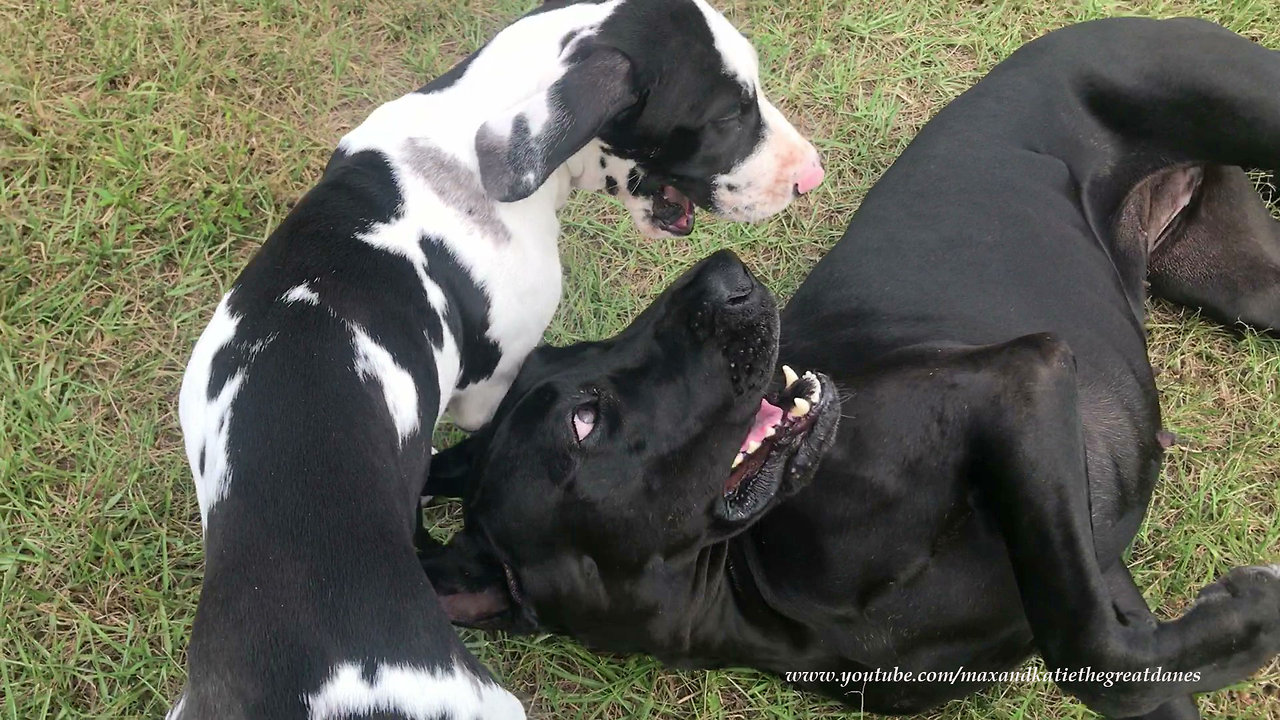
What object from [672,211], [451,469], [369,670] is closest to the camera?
[369,670]

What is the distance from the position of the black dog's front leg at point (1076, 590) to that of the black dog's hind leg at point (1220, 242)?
1.51 m

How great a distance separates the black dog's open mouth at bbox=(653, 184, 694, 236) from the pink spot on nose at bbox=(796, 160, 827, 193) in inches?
15.1

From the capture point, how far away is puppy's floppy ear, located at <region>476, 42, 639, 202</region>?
280 centimetres

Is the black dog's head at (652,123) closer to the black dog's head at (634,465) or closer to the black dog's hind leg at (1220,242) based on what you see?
the black dog's head at (634,465)

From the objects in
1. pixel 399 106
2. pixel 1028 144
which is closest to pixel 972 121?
pixel 1028 144

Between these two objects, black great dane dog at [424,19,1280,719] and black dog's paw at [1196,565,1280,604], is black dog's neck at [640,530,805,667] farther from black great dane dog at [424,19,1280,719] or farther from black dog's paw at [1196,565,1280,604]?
black dog's paw at [1196,565,1280,604]

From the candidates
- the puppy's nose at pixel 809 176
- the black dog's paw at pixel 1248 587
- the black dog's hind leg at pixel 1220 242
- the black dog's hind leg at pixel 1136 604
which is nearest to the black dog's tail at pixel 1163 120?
the black dog's hind leg at pixel 1220 242

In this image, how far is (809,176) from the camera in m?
3.48

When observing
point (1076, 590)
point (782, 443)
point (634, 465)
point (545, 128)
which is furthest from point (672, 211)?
point (1076, 590)

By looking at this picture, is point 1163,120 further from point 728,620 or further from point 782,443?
point 728,620

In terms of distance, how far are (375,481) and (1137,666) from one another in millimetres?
1926

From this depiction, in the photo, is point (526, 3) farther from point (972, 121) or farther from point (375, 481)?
point (375, 481)

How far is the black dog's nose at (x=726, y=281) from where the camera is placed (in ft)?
8.63

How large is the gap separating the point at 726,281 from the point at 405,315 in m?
0.94
